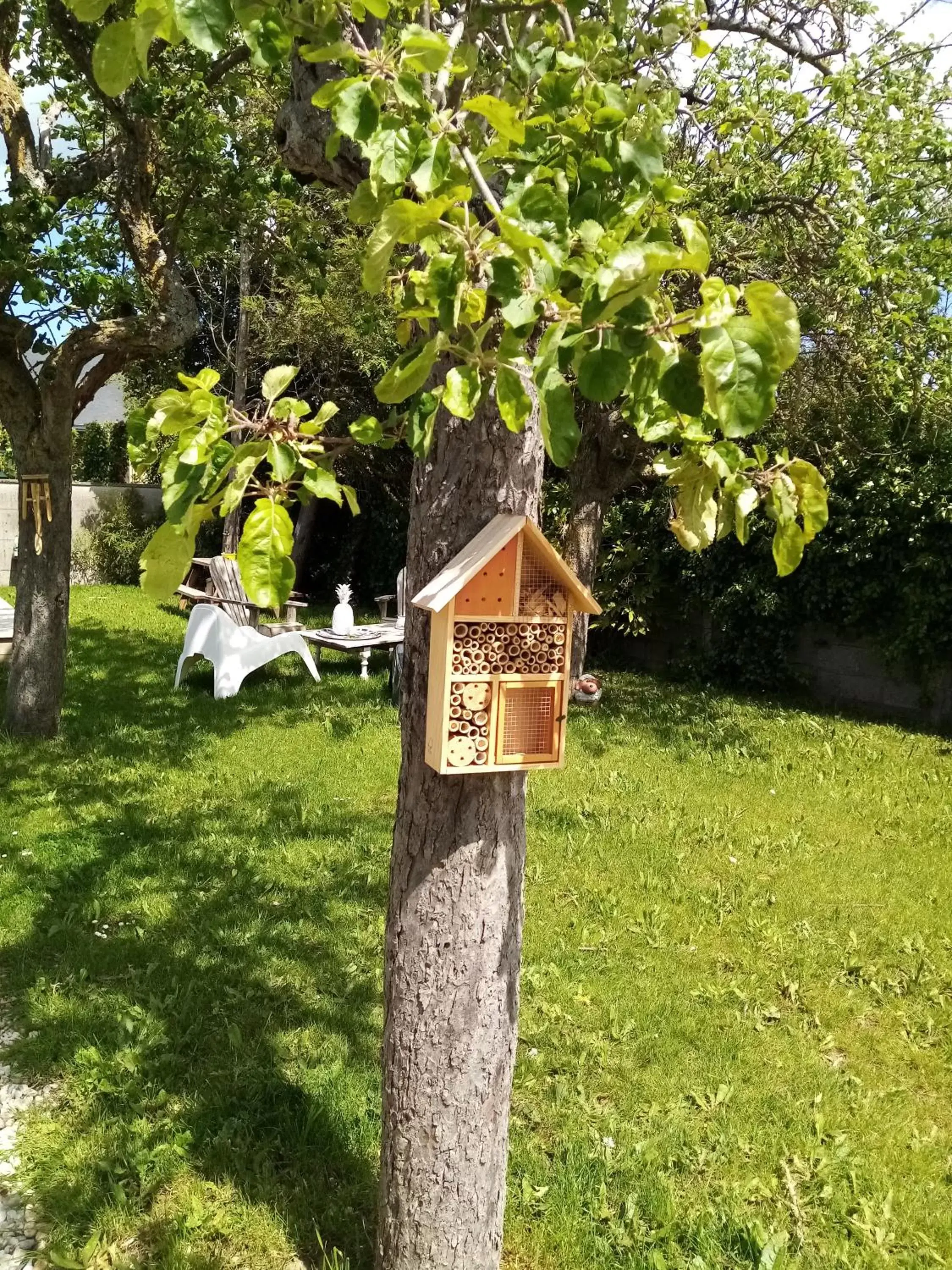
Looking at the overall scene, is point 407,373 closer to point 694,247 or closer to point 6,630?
point 694,247

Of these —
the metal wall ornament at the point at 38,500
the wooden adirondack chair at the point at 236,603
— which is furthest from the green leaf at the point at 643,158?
the wooden adirondack chair at the point at 236,603

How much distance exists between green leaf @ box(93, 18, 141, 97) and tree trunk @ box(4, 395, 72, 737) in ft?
17.6

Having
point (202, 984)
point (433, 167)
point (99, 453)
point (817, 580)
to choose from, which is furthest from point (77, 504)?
point (433, 167)

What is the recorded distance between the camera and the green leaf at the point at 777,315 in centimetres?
95

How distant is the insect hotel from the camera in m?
1.79

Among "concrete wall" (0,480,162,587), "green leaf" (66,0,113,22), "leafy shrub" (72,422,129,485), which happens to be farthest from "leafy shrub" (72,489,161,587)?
"green leaf" (66,0,113,22)

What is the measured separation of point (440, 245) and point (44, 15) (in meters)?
6.17

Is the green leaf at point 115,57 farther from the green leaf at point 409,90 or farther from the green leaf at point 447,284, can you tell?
the green leaf at point 447,284

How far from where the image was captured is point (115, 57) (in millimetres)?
1161

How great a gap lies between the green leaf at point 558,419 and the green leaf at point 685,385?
0.38 ft

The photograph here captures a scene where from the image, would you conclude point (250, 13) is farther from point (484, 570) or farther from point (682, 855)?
point (682, 855)

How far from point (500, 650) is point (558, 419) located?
91 centimetres

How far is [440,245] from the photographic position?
120cm

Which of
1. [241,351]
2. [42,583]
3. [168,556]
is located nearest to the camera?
[168,556]
